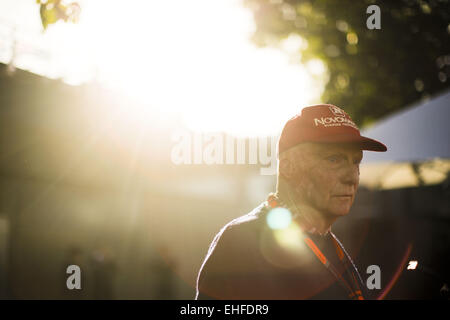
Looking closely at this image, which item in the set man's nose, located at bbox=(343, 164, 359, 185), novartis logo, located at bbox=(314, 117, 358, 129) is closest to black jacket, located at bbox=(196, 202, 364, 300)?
man's nose, located at bbox=(343, 164, 359, 185)

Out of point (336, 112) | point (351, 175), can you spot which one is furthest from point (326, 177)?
point (336, 112)

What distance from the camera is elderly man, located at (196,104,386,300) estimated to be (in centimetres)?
176

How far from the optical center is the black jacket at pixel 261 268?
5.73 feet

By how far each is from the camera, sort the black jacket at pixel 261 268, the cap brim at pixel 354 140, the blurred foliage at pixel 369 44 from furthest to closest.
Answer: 1. the blurred foliage at pixel 369 44
2. the cap brim at pixel 354 140
3. the black jacket at pixel 261 268

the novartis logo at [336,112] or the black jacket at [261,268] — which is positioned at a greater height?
the novartis logo at [336,112]

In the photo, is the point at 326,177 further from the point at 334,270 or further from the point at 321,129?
the point at 334,270

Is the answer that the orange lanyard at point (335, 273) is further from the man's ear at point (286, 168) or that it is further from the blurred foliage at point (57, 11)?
the blurred foliage at point (57, 11)

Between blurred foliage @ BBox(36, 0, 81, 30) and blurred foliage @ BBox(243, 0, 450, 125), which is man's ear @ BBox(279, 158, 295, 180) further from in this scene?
blurred foliage @ BBox(243, 0, 450, 125)

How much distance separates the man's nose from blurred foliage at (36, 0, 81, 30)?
5.91 feet

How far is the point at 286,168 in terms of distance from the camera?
81.0 inches

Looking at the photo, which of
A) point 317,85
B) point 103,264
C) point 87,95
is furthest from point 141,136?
point 317,85

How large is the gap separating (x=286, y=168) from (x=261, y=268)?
1.78 ft

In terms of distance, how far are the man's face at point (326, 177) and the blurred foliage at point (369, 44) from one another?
24.8ft

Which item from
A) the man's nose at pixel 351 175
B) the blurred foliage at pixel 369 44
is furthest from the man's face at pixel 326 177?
the blurred foliage at pixel 369 44
